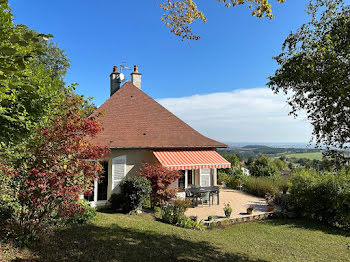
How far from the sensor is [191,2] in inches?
282

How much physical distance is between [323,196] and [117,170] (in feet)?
50.8

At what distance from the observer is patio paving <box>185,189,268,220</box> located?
605 inches

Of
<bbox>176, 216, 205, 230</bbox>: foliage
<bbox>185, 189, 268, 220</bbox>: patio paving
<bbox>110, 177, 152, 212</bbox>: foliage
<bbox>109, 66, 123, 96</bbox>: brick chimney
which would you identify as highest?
<bbox>109, 66, 123, 96</bbox>: brick chimney

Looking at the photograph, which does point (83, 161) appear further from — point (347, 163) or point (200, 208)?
point (200, 208)

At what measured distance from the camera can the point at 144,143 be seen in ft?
57.3

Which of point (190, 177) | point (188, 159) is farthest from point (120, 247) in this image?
point (190, 177)

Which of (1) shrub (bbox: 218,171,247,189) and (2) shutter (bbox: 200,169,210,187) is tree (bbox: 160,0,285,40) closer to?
(2) shutter (bbox: 200,169,210,187)

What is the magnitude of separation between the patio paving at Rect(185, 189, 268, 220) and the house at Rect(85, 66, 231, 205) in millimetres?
2593

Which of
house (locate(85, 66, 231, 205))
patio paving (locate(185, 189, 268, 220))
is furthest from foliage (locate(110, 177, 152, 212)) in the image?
patio paving (locate(185, 189, 268, 220))

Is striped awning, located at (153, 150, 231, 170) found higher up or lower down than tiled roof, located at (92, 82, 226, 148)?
lower down

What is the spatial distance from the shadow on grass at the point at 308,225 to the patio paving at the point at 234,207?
138 cm

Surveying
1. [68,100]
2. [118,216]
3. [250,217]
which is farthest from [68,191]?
[250,217]

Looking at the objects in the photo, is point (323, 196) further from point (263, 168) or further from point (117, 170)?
point (263, 168)

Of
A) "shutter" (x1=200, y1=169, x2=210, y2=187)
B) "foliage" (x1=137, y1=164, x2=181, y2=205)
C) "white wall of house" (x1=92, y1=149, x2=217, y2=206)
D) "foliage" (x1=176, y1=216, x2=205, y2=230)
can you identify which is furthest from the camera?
"shutter" (x1=200, y1=169, x2=210, y2=187)
